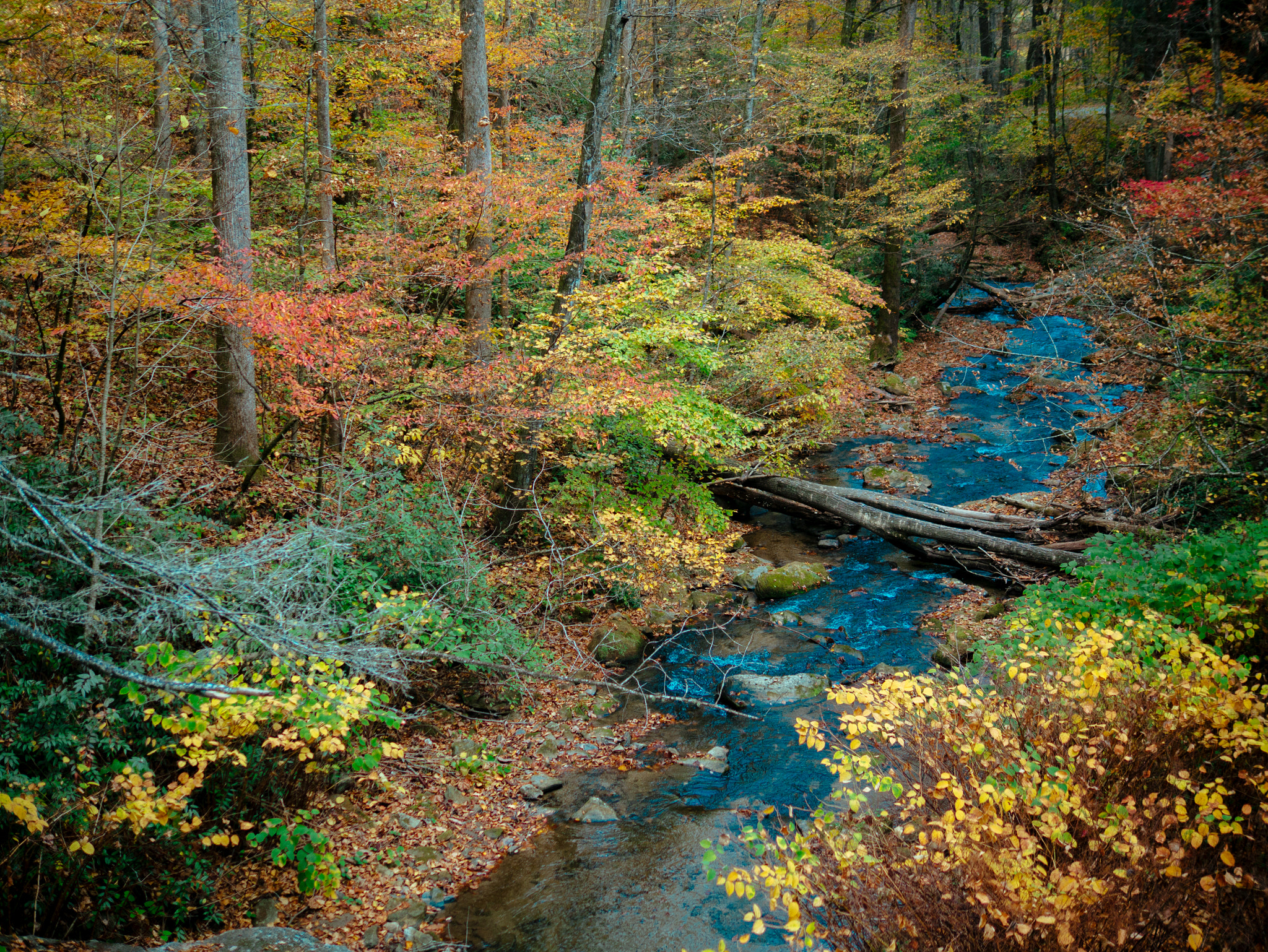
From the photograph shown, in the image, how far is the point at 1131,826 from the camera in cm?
362

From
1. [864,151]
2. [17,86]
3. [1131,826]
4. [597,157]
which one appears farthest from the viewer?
[864,151]

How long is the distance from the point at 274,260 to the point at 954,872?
435 inches

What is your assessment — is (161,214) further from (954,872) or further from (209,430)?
(954,872)

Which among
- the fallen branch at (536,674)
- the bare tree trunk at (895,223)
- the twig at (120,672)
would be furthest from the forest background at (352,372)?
the bare tree trunk at (895,223)

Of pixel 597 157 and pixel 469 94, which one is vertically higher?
pixel 469 94

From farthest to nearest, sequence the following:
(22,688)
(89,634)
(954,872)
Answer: (89,634)
(22,688)
(954,872)

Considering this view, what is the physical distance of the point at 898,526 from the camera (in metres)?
12.4

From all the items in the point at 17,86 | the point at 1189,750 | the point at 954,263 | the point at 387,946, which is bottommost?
the point at 387,946

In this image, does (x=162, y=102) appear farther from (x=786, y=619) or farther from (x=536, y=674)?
(x=786, y=619)

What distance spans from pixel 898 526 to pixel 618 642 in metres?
5.78

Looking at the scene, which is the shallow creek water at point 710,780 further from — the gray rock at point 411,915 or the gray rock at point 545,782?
the gray rock at point 411,915

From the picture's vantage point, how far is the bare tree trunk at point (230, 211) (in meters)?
8.54

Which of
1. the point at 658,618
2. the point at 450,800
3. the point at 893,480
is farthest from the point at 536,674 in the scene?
the point at 893,480

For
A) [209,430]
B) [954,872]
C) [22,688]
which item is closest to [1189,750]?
[954,872]
